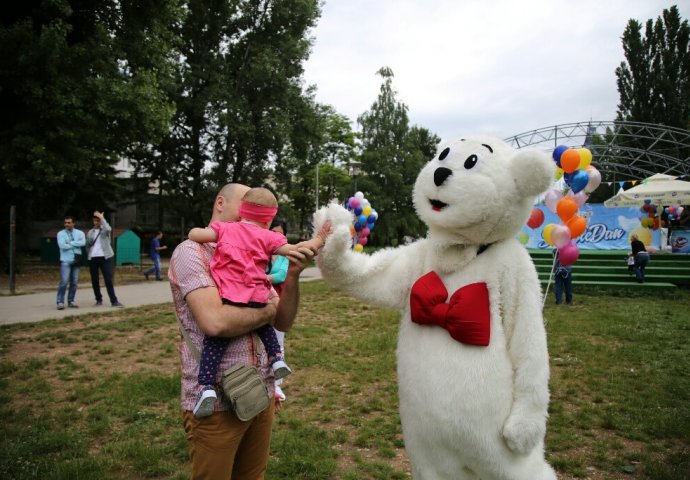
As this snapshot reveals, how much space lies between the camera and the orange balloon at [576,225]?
5.12m

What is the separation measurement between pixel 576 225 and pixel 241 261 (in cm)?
425

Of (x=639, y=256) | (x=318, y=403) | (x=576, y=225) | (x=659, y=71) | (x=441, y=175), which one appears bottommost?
(x=318, y=403)

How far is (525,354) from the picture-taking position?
2.15 metres

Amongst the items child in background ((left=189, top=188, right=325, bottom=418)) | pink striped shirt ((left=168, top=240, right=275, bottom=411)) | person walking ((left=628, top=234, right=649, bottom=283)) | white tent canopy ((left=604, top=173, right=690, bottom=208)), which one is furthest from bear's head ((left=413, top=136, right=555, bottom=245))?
white tent canopy ((left=604, top=173, right=690, bottom=208))

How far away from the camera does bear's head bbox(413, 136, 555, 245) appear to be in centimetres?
219

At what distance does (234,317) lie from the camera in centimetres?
207

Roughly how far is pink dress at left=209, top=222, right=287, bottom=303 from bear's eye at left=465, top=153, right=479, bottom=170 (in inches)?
40.7

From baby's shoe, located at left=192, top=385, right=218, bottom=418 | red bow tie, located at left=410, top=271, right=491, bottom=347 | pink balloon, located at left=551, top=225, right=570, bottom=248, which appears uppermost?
pink balloon, located at left=551, top=225, right=570, bottom=248

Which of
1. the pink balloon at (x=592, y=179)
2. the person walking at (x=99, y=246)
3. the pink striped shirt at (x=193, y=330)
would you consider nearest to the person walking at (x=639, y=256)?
the pink balloon at (x=592, y=179)

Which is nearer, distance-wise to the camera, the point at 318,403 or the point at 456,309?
the point at 456,309

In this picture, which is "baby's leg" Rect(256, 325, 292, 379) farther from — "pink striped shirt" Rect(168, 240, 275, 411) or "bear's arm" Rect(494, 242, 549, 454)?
"bear's arm" Rect(494, 242, 549, 454)

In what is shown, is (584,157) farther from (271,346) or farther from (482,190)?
(271,346)

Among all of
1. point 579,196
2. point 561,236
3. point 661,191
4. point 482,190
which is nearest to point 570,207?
point 579,196

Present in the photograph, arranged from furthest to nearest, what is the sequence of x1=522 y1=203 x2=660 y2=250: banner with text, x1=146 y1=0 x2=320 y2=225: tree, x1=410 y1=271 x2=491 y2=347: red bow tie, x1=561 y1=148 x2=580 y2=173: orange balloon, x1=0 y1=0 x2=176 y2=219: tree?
1. x1=146 y1=0 x2=320 y2=225: tree
2. x1=522 y1=203 x2=660 y2=250: banner with text
3. x1=0 y1=0 x2=176 y2=219: tree
4. x1=561 y1=148 x2=580 y2=173: orange balloon
5. x1=410 y1=271 x2=491 y2=347: red bow tie
